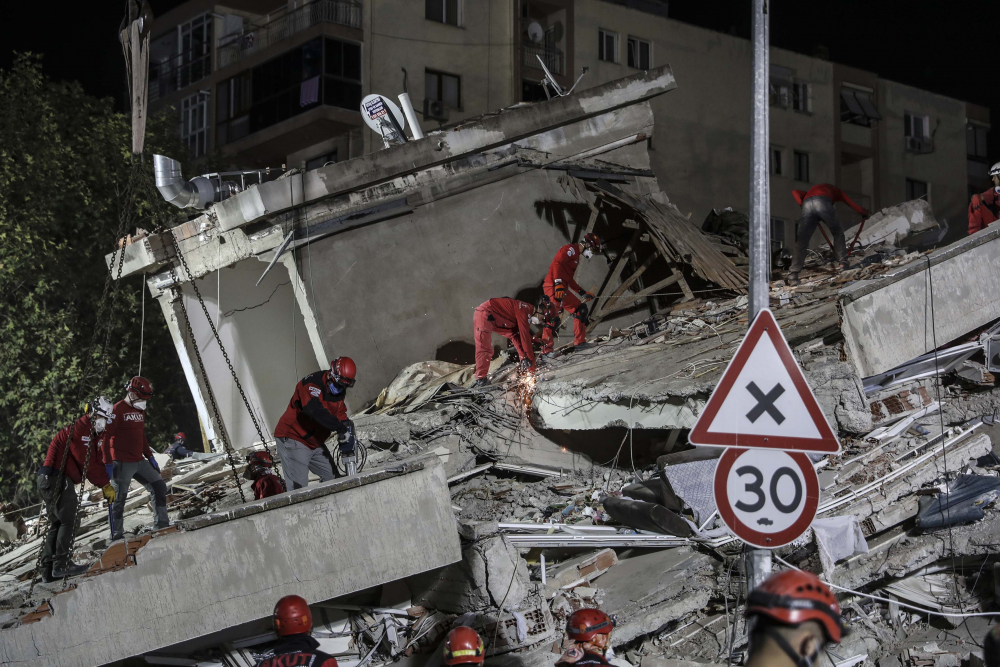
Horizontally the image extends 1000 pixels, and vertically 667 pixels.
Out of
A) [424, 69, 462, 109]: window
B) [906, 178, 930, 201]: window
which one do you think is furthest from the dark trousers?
[906, 178, 930, 201]: window

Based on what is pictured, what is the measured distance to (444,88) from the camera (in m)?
25.7

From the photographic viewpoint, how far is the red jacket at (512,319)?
1180cm

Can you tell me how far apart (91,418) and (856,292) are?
23.2 feet

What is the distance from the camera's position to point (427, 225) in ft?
45.1

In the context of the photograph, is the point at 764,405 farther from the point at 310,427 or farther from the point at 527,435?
the point at 527,435

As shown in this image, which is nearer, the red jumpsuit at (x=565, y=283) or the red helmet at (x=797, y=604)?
the red helmet at (x=797, y=604)

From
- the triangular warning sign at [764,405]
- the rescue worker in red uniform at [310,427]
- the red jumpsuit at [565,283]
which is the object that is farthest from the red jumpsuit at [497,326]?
the triangular warning sign at [764,405]

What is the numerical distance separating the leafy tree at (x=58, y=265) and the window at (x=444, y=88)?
6.88 metres

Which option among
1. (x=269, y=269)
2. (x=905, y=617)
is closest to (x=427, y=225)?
(x=269, y=269)

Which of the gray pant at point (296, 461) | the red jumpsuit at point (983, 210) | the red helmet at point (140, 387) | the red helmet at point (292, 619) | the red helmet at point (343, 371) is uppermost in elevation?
the red jumpsuit at point (983, 210)

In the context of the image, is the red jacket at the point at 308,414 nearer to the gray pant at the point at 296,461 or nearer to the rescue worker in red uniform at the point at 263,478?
the gray pant at the point at 296,461

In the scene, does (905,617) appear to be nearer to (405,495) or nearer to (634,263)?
(405,495)

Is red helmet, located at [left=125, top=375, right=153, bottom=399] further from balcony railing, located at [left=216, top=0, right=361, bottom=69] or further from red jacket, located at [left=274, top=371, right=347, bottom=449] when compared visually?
balcony railing, located at [left=216, top=0, right=361, bottom=69]

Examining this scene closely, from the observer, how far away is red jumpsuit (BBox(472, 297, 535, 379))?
466 inches
